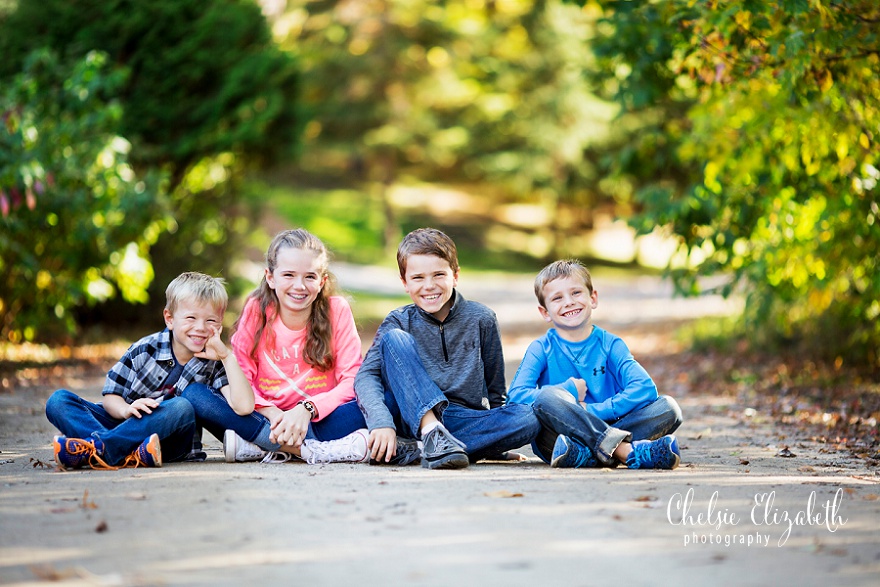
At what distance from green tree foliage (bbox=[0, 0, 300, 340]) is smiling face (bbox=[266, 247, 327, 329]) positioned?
256 inches

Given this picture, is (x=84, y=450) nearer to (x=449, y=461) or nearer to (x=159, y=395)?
(x=159, y=395)

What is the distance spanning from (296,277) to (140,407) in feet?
3.49

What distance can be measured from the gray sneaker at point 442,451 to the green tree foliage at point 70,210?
5.28 m

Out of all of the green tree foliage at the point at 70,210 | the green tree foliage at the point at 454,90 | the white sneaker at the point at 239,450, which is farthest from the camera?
the green tree foliage at the point at 454,90

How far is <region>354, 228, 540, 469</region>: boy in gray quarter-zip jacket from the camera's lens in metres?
4.90

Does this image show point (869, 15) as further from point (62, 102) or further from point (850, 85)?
point (62, 102)

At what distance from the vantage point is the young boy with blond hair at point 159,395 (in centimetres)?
483

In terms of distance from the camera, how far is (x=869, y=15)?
616 cm

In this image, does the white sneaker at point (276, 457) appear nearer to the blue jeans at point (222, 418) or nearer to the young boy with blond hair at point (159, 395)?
the blue jeans at point (222, 418)

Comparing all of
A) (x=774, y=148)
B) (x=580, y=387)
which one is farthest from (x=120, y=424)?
(x=774, y=148)

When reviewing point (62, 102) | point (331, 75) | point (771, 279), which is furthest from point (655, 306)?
point (331, 75)

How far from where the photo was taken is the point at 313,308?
5363mm

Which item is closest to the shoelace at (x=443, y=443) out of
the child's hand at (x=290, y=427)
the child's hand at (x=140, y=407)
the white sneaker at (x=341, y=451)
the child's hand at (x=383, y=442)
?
the child's hand at (x=383, y=442)

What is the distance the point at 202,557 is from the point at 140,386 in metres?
2.16
